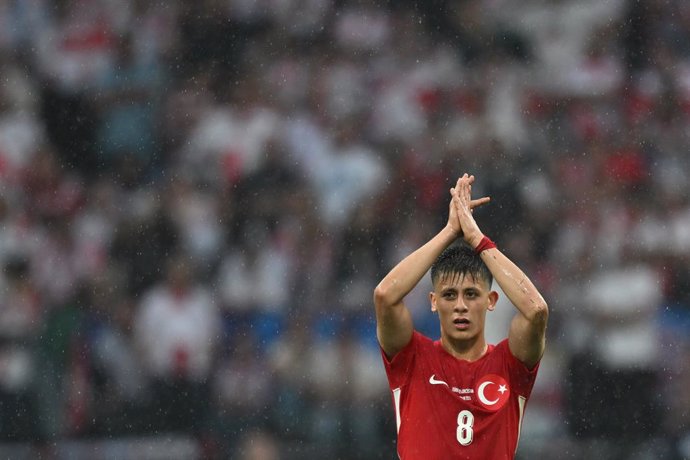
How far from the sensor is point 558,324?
32.6 feet

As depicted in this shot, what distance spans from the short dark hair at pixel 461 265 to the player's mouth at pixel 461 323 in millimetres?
171

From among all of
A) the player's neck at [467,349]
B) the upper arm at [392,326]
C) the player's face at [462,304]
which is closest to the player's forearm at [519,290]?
the player's face at [462,304]

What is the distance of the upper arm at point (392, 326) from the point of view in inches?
213

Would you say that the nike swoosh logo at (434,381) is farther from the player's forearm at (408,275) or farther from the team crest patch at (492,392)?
the player's forearm at (408,275)

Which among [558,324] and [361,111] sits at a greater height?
[361,111]

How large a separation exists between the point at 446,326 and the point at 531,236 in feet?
16.1

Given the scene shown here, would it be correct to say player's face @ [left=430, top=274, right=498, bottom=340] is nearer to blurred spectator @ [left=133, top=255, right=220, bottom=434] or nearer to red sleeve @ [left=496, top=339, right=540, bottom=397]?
red sleeve @ [left=496, top=339, right=540, bottom=397]

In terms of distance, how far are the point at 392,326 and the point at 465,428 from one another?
47 centimetres

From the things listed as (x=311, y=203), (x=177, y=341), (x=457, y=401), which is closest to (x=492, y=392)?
(x=457, y=401)

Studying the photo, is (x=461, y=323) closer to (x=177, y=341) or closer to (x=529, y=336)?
(x=529, y=336)

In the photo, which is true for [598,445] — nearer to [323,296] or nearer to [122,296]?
[323,296]

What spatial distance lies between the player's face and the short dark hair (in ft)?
0.07

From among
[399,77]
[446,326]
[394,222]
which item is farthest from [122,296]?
Result: [446,326]

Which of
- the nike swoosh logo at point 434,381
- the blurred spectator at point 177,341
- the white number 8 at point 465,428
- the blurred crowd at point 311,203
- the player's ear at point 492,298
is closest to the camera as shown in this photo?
the white number 8 at point 465,428
